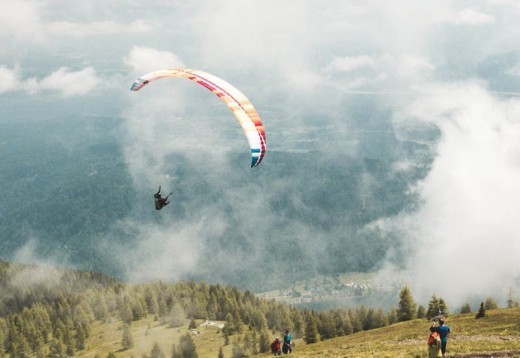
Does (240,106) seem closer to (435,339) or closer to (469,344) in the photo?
(435,339)

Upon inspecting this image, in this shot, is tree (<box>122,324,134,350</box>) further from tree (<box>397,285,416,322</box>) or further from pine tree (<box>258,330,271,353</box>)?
tree (<box>397,285,416,322</box>)

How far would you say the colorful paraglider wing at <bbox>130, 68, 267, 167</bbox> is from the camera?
38.2 m

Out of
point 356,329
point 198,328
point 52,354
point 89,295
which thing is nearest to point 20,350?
point 52,354

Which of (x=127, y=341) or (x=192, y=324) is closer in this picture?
(x=127, y=341)

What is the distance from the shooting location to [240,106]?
42250mm

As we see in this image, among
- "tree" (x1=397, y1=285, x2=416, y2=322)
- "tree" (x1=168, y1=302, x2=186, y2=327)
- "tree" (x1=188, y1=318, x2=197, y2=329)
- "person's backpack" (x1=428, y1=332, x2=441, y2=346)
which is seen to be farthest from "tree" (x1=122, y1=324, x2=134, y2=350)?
A: "person's backpack" (x1=428, y1=332, x2=441, y2=346)

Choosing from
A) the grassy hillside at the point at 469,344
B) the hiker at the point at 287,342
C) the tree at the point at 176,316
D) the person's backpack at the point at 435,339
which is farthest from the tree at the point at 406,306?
the person's backpack at the point at 435,339

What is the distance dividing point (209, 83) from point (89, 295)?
158750 mm

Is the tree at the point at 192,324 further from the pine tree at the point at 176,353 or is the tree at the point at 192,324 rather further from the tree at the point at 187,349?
the pine tree at the point at 176,353

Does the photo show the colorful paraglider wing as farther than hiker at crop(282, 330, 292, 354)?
No

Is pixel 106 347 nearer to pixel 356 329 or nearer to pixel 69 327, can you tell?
pixel 69 327

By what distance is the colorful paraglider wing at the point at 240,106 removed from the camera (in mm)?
38250

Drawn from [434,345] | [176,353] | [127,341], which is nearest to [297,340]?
[176,353]

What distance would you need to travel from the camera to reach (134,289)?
588ft
